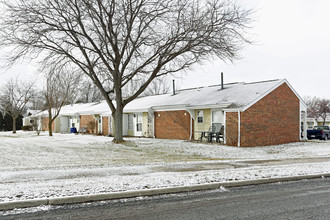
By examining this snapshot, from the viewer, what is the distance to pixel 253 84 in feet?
75.1

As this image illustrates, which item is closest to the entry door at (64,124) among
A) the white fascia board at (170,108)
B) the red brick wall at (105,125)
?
the red brick wall at (105,125)

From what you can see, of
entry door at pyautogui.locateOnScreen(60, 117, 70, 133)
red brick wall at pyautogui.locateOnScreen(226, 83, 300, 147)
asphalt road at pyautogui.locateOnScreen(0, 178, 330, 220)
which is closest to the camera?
asphalt road at pyautogui.locateOnScreen(0, 178, 330, 220)

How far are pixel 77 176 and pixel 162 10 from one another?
1271 cm

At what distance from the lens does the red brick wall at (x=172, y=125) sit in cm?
2284

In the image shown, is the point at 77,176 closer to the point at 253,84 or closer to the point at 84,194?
the point at 84,194

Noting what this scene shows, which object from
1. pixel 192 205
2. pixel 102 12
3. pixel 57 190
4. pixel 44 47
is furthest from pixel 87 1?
pixel 192 205

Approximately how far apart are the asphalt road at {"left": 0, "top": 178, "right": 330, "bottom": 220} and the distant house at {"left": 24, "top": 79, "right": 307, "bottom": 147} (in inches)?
453

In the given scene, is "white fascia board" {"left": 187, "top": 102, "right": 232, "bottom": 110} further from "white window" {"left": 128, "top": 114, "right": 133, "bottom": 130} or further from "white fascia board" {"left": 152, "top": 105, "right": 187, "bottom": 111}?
"white window" {"left": 128, "top": 114, "right": 133, "bottom": 130}

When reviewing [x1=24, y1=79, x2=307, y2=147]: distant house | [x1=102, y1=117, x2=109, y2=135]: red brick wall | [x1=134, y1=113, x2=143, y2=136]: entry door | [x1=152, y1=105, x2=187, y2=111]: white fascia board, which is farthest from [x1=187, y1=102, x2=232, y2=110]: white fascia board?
[x1=102, y1=117, x2=109, y2=135]: red brick wall

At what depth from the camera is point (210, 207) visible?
18.8 ft

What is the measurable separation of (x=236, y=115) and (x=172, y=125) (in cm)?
681

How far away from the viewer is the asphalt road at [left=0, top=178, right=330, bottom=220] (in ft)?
17.0

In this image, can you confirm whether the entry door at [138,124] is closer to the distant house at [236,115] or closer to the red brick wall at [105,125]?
the distant house at [236,115]

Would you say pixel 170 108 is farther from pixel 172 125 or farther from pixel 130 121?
pixel 130 121
